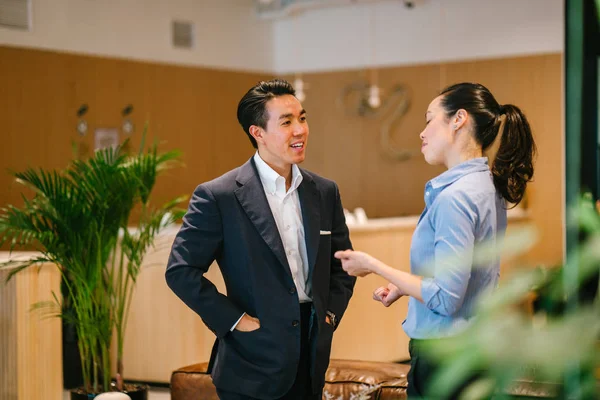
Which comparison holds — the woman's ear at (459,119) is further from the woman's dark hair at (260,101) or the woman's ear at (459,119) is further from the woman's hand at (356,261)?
the woman's dark hair at (260,101)

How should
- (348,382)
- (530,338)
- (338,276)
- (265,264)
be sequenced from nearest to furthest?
(530,338) < (265,264) < (338,276) < (348,382)

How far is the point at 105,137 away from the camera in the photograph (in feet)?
28.7

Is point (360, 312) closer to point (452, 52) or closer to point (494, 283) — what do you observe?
point (494, 283)

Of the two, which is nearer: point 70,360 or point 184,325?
point 184,325

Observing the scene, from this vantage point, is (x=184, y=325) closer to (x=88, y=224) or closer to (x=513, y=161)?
(x=88, y=224)

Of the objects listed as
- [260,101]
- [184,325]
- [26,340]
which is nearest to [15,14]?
[184,325]

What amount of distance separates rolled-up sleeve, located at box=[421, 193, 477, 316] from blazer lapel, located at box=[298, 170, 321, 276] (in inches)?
25.7

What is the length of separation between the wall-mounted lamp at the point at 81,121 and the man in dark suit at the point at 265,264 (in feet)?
20.5

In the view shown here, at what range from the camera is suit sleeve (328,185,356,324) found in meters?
2.65

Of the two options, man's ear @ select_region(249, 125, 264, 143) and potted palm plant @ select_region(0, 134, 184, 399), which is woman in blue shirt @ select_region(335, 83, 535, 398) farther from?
potted palm plant @ select_region(0, 134, 184, 399)

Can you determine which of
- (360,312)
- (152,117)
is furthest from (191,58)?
(360,312)

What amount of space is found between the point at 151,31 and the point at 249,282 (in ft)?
23.6

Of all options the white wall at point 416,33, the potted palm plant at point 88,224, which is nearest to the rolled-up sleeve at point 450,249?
the potted palm plant at point 88,224

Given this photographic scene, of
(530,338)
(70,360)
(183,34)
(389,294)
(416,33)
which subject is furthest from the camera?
(416,33)
